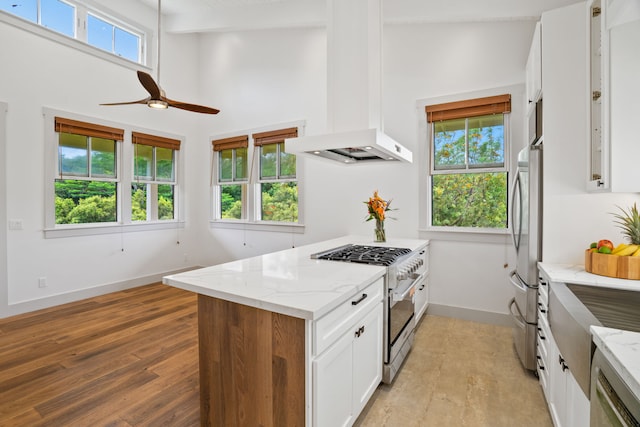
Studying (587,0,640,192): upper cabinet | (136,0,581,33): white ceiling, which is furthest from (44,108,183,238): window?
(587,0,640,192): upper cabinet

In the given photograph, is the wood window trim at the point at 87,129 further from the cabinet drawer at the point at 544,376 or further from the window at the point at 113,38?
the cabinet drawer at the point at 544,376

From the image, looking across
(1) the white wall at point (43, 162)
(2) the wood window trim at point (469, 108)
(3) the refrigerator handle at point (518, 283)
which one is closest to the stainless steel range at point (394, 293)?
(3) the refrigerator handle at point (518, 283)

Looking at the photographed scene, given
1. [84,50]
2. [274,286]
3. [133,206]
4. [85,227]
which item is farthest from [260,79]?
[274,286]

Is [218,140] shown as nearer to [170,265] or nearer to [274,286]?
[170,265]

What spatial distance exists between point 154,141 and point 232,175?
1.35 m

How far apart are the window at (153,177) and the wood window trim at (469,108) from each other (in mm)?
4304

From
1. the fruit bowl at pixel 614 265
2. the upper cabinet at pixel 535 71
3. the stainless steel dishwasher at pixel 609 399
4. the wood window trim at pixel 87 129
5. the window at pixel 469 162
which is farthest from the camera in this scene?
the wood window trim at pixel 87 129

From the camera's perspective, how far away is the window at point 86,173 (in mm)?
4184

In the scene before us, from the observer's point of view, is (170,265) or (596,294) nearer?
(596,294)

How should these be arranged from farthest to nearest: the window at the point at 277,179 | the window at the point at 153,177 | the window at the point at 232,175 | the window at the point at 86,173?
1. the window at the point at 232,175
2. the window at the point at 153,177
3. the window at the point at 277,179
4. the window at the point at 86,173

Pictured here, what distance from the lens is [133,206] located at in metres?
5.02

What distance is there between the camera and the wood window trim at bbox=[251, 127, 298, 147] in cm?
474

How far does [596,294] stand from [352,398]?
1.47 m

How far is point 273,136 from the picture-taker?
4.95 m
